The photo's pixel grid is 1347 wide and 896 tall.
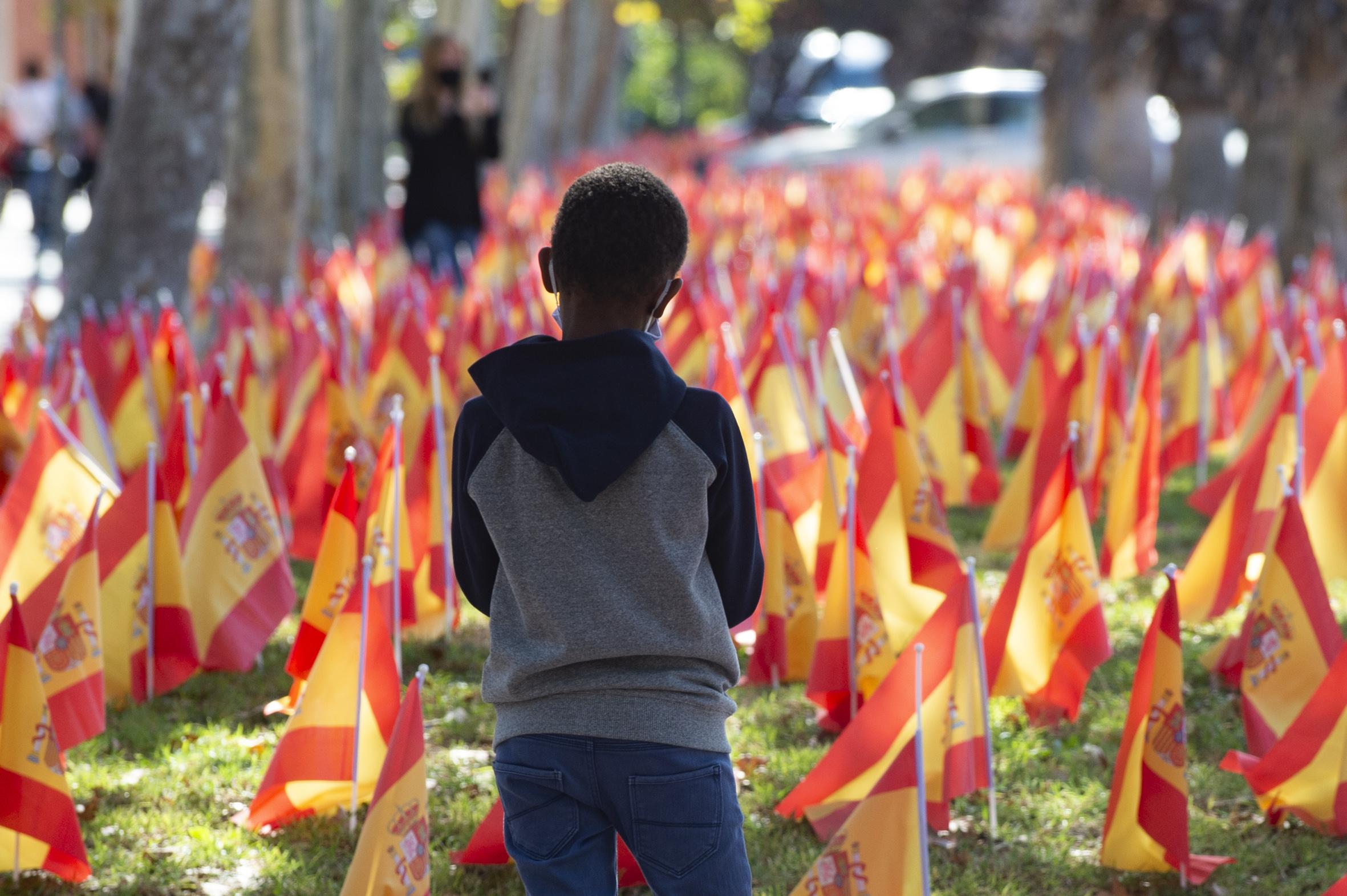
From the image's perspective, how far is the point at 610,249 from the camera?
2197 millimetres

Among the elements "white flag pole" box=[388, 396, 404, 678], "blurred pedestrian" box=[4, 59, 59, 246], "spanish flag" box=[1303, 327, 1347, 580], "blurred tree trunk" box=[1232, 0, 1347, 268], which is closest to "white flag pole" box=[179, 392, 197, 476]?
"white flag pole" box=[388, 396, 404, 678]

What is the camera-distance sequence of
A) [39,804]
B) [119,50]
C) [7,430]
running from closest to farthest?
[39,804], [7,430], [119,50]

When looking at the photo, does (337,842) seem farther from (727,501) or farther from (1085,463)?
(1085,463)

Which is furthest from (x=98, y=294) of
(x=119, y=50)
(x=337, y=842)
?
(x=337, y=842)

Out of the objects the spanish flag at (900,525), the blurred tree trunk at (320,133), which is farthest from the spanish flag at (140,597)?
the blurred tree trunk at (320,133)

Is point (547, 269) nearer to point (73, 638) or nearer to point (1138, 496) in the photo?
point (73, 638)

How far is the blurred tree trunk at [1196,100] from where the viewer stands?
1511 cm

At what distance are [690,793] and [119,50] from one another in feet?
32.0

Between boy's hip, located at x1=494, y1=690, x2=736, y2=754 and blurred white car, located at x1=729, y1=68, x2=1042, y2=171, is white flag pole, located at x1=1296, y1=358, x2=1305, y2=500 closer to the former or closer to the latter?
boy's hip, located at x1=494, y1=690, x2=736, y2=754

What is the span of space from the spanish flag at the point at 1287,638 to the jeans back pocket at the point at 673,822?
2.04 m

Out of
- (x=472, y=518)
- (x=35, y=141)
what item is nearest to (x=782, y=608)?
(x=472, y=518)

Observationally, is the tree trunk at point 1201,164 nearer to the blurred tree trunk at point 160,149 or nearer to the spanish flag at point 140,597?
the blurred tree trunk at point 160,149

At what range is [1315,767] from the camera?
346 cm

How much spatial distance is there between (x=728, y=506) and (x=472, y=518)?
39cm
